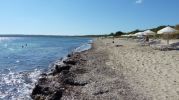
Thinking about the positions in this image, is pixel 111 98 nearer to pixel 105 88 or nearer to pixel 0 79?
pixel 105 88

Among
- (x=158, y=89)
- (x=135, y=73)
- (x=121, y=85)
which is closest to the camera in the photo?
(x=158, y=89)

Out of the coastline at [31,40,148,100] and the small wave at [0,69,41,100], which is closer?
the coastline at [31,40,148,100]

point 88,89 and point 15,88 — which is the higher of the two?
point 88,89

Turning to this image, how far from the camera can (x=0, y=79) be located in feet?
78.0

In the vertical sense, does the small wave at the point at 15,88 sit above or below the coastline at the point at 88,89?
below

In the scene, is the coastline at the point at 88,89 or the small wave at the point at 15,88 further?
the small wave at the point at 15,88

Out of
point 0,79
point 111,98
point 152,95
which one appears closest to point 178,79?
point 152,95

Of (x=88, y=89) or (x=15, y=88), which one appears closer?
(x=88, y=89)

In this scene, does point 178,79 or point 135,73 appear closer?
point 178,79

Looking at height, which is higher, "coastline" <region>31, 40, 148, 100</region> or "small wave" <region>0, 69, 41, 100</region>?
"coastline" <region>31, 40, 148, 100</region>

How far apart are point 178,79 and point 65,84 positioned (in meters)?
5.61

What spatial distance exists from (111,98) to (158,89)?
229 cm

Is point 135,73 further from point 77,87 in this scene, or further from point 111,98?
point 111,98

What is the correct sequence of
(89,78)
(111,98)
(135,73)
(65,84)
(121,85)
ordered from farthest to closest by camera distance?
(135,73)
(89,78)
(65,84)
(121,85)
(111,98)
